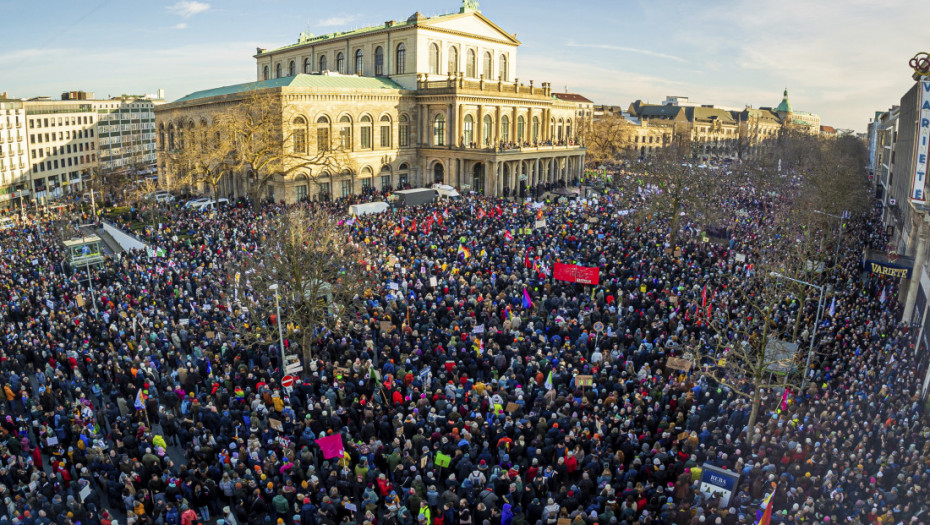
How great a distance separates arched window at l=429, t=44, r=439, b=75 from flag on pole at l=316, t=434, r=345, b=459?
5183cm

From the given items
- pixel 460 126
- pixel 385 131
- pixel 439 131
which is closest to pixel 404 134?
pixel 385 131

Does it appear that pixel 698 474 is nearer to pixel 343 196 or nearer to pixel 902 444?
pixel 902 444

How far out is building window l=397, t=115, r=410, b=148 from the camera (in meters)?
58.1

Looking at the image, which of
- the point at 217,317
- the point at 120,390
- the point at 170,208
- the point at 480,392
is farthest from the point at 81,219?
the point at 480,392

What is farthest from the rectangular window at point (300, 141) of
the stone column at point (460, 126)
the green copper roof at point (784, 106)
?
the green copper roof at point (784, 106)

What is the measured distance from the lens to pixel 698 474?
45.4ft

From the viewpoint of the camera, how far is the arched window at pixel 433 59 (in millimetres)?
60500

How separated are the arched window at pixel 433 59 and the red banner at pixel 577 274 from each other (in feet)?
131

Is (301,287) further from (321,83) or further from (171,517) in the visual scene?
(321,83)

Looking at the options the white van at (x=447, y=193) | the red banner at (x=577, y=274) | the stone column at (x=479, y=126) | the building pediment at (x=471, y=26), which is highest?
the building pediment at (x=471, y=26)

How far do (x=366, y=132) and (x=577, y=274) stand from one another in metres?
33.9

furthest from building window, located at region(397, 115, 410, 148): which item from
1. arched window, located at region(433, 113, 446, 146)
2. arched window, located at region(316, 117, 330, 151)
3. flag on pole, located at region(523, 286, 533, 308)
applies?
flag on pole, located at region(523, 286, 533, 308)

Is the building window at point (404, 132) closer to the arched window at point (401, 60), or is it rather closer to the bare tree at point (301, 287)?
the arched window at point (401, 60)

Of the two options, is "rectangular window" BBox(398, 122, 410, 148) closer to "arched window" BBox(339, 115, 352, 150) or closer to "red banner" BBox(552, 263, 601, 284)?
"arched window" BBox(339, 115, 352, 150)
